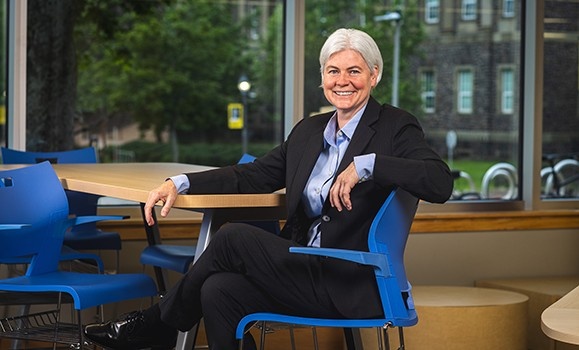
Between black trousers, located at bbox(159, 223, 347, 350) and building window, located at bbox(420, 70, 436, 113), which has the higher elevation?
building window, located at bbox(420, 70, 436, 113)

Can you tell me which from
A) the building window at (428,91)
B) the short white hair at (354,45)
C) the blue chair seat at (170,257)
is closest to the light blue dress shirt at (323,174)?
the short white hair at (354,45)

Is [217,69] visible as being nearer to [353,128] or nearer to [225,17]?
[225,17]

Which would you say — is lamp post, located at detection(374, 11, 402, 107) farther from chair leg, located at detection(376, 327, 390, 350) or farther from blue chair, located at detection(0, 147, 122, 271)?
chair leg, located at detection(376, 327, 390, 350)

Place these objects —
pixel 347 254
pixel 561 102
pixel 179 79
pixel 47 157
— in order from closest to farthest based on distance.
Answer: pixel 347 254
pixel 47 157
pixel 561 102
pixel 179 79

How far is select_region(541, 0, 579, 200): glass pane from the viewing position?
251 inches

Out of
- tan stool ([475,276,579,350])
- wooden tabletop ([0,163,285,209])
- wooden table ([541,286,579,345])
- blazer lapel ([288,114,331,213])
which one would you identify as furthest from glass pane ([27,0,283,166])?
wooden table ([541,286,579,345])

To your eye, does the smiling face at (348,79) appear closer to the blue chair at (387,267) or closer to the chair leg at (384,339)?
the blue chair at (387,267)

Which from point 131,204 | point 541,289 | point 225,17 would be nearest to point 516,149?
point 541,289

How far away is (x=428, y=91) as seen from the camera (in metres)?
9.10

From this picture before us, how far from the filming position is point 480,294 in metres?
5.05

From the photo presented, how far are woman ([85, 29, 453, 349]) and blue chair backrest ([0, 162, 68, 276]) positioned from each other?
0.43m

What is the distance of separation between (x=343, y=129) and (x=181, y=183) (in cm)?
54

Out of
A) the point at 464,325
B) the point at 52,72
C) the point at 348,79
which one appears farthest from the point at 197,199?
the point at 52,72

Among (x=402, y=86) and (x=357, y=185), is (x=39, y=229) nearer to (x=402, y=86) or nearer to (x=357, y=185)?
(x=357, y=185)
